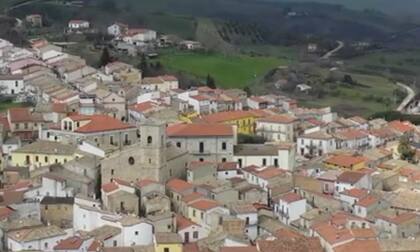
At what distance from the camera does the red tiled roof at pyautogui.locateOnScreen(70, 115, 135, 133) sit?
32406 mm

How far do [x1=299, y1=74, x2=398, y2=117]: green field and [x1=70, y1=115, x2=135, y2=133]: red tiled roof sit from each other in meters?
21.8

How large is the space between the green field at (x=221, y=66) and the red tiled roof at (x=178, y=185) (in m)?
27.4

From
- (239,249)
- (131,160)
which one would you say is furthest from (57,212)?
(239,249)

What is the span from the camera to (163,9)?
9894cm

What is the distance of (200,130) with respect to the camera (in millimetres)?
32438

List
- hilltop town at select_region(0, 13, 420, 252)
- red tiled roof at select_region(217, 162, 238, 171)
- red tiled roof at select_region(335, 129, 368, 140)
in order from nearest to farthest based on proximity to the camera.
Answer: hilltop town at select_region(0, 13, 420, 252) → red tiled roof at select_region(217, 162, 238, 171) → red tiled roof at select_region(335, 129, 368, 140)

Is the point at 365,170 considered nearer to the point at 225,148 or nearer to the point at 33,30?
the point at 225,148

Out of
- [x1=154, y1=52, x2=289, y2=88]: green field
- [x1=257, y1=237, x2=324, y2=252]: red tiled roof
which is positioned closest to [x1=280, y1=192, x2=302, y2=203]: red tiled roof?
[x1=257, y1=237, x2=324, y2=252]: red tiled roof

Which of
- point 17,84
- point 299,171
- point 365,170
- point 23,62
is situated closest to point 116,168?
point 299,171

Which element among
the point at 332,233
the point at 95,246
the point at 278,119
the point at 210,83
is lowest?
the point at 210,83

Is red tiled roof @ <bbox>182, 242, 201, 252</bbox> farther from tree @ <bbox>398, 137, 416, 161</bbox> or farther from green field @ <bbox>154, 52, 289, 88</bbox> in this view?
green field @ <bbox>154, 52, 289, 88</bbox>

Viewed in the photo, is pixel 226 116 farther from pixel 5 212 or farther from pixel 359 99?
pixel 359 99

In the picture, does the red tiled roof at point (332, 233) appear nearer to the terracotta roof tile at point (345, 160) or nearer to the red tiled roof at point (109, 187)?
the red tiled roof at point (109, 187)

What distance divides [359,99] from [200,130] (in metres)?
28.0
